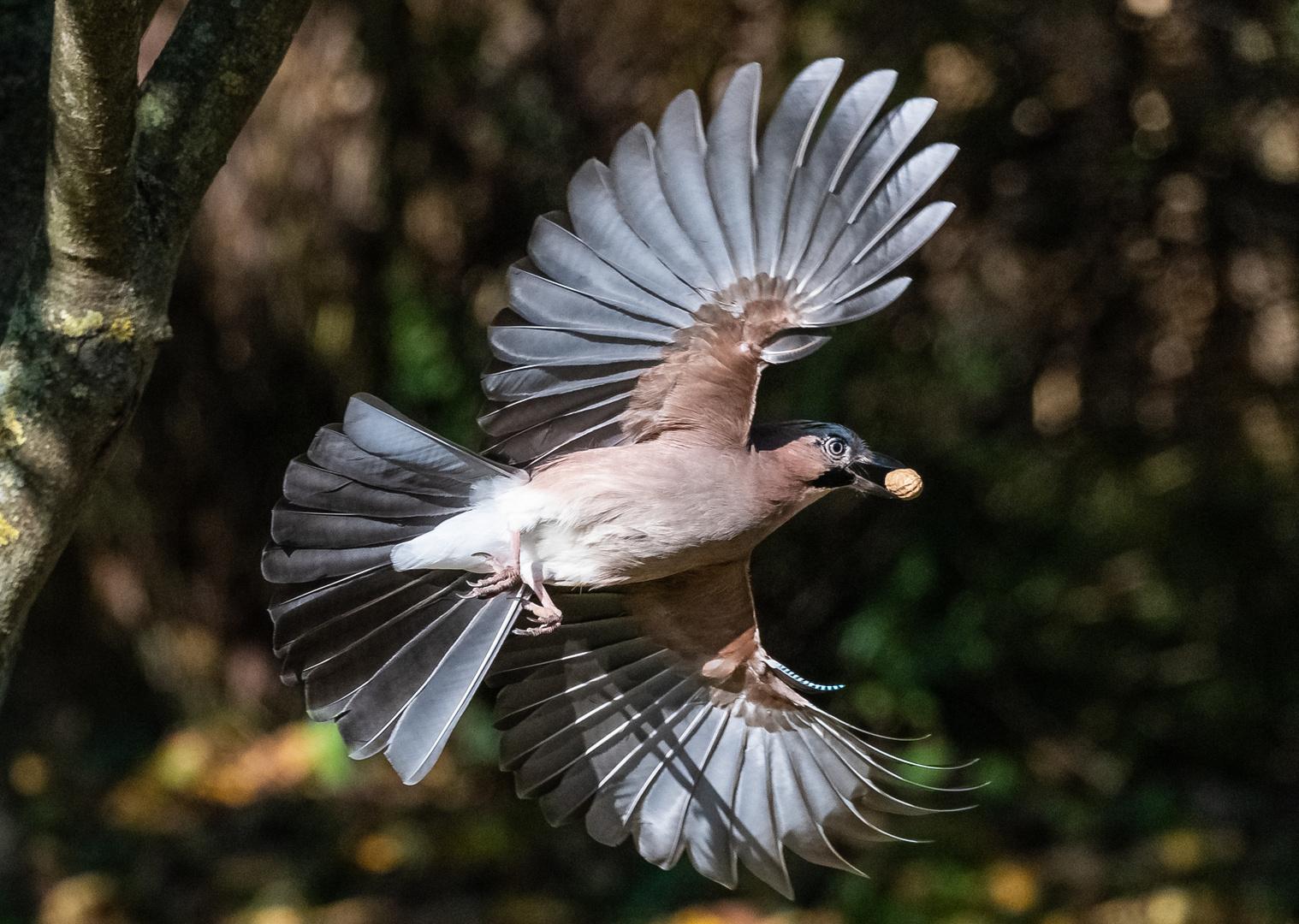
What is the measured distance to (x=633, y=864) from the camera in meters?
4.62

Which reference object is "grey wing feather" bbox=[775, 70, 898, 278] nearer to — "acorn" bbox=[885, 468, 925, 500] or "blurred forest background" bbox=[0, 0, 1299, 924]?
"acorn" bbox=[885, 468, 925, 500]

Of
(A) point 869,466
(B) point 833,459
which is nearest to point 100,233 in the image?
(B) point 833,459

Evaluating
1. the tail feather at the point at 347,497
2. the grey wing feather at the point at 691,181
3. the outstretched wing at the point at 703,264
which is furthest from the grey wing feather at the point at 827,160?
the tail feather at the point at 347,497

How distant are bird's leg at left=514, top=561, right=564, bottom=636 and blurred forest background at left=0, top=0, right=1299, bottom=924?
1.80 m

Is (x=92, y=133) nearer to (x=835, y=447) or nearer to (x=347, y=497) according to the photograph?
(x=347, y=497)

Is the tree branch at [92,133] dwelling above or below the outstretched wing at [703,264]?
above

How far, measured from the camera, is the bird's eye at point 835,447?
9.45ft

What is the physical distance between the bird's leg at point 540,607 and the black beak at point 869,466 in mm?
709

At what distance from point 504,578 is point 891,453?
7.44 feet

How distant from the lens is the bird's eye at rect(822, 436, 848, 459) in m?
2.88

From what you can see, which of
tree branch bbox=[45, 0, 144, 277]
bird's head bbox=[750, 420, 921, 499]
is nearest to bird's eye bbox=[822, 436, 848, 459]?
bird's head bbox=[750, 420, 921, 499]

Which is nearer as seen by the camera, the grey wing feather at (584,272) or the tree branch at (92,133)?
the tree branch at (92,133)

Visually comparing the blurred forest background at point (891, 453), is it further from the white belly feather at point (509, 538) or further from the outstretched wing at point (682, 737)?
the white belly feather at point (509, 538)

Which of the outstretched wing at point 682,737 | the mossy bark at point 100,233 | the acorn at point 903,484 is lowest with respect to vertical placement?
the outstretched wing at point 682,737
